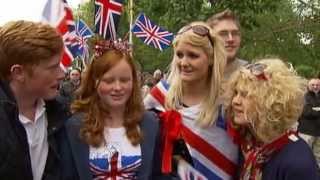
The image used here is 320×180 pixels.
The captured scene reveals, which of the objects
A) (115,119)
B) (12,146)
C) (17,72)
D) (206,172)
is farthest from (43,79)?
(206,172)

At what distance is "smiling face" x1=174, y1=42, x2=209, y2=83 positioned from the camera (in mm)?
3793

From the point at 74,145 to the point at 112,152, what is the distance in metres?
0.20

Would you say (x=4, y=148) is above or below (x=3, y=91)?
below

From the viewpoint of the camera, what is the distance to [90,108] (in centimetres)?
343

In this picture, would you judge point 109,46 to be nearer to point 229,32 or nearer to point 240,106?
point 240,106

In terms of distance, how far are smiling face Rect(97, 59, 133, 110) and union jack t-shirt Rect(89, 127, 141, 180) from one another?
0.68ft

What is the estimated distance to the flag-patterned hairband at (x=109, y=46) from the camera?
3477mm

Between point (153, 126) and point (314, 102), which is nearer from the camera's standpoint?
point (153, 126)

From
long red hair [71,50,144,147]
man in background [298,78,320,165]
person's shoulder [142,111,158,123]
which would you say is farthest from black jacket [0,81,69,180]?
man in background [298,78,320,165]

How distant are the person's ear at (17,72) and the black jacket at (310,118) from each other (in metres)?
8.88

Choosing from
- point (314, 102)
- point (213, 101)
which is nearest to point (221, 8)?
point (314, 102)

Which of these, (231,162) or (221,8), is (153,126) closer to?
(231,162)

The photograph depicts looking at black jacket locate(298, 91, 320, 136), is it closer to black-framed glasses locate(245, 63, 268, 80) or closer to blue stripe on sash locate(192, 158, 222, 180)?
blue stripe on sash locate(192, 158, 222, 180)

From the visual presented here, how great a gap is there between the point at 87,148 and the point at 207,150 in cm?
82
